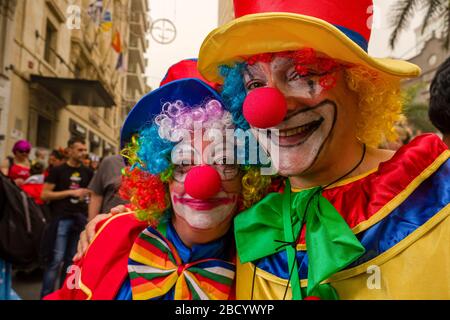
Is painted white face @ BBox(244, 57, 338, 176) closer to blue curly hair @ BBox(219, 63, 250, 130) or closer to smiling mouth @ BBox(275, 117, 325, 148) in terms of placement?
smiling mouth @ BBox(275, 117, 325, 148)

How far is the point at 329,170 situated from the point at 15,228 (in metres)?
1.88

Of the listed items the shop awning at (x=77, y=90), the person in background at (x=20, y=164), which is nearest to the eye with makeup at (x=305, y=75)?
the person in background at (x=20, y=164)

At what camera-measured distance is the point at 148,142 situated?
1266 mm

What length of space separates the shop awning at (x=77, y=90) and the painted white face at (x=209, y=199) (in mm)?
6627

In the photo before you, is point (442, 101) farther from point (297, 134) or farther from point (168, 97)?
point (168, 97)

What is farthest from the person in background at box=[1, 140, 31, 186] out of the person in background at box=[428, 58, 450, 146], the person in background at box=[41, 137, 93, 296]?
the person in background at box=[428, 58, 450, 146]

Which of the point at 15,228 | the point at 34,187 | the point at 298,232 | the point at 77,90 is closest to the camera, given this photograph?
the point at 298,232

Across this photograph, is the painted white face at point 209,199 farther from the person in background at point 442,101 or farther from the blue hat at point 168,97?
the person in background at point 442,101

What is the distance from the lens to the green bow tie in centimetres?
88

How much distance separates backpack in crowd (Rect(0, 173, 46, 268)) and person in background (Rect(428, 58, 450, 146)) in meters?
2.11

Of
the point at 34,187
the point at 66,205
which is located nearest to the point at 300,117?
the point at 66,205

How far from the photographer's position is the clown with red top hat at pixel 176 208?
1.13m

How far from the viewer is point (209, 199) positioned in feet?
3.67
